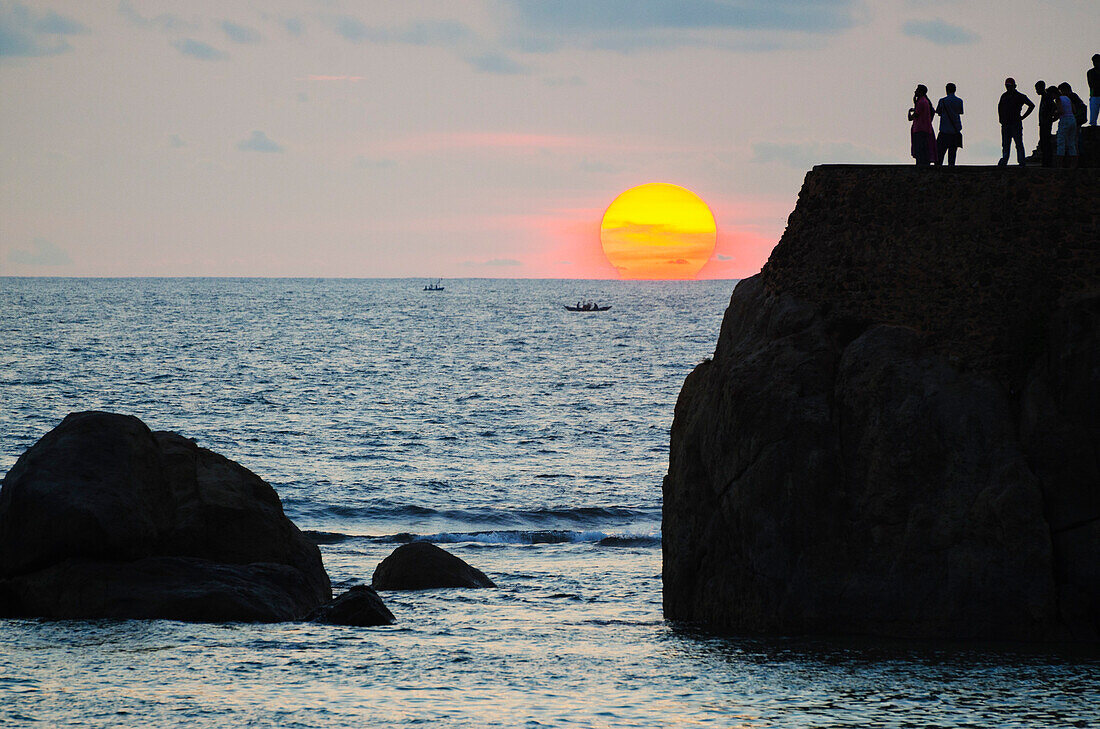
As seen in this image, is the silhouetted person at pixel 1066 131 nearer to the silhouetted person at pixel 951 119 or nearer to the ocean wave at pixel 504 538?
the silhouetted person at pixel 951 119

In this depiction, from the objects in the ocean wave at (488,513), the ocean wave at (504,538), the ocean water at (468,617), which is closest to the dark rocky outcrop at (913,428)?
the ocean water at (468,617)

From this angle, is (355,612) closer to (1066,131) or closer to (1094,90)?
(1066,131)

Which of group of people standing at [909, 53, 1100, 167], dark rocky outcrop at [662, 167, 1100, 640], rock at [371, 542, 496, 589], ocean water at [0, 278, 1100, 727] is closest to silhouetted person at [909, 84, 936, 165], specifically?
group of people standing at [909, 53, 1100, 167]

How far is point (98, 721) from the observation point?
553 inches

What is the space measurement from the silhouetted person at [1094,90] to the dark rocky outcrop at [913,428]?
4090 millimetres

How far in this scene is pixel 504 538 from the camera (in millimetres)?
33906

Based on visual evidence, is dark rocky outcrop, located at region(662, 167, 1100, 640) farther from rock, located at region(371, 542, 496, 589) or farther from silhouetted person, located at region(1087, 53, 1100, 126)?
rock, located at region(371, 542, 496, 589)

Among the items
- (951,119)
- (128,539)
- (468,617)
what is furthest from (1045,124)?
(128,539)

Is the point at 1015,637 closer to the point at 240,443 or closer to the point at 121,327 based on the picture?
the point at 240,443

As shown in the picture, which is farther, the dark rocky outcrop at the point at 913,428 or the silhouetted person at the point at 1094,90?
the silhouetted person at the point at 1094,90

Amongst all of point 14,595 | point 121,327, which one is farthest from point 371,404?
point 121,327

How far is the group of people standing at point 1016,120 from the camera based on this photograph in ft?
73.0

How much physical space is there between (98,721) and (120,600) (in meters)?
5.88

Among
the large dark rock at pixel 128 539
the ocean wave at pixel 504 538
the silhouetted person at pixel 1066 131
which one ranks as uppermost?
the silhouetted person at pixel 1066 131
